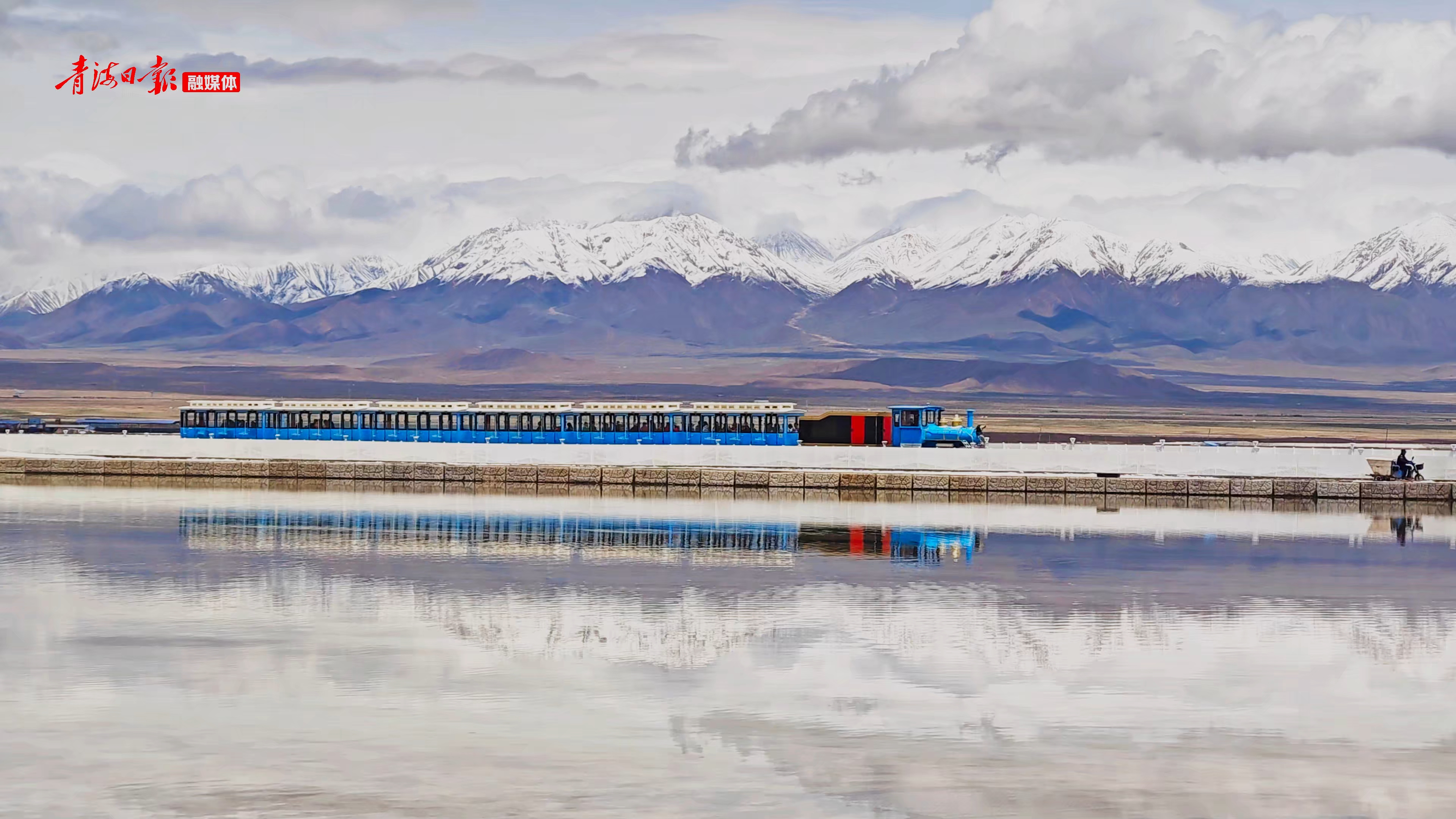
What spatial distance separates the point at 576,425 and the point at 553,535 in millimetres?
31538

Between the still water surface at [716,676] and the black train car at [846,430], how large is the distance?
30.2 metres

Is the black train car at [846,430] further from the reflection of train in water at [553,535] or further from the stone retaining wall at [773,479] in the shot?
the reflection of train in water at [553,535]

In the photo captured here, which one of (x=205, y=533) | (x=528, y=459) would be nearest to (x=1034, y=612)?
(x=205, y=533)

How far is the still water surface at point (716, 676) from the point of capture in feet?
66.2

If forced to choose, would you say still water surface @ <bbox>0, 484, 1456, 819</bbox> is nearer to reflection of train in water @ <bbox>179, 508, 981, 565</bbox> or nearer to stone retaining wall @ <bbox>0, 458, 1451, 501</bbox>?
reflection of train in water @ <bbox>179, 508, 981, 565</bbox>

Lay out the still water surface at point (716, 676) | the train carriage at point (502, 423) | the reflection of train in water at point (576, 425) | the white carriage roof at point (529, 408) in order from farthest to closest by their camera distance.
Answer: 1. the white carriage roof at point (529, 408)
2. the train carriage at point (502, 423)
3. the reflection of train in water at point (576, 425)
4. the still water surface at point (716, 676)

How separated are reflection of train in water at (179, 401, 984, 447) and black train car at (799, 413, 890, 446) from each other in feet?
0.12

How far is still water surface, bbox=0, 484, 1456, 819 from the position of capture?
20.2 m

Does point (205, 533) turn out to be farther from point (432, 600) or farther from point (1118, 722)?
point (1118, 722)

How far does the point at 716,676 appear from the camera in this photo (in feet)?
88.5

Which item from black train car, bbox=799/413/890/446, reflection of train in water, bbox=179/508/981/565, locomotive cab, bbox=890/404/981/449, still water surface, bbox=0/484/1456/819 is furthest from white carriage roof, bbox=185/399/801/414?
still water surface, bbox=0/484/1456/819

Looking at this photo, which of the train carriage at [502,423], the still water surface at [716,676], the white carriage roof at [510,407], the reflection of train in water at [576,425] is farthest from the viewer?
the white carriage roof at [510,407]

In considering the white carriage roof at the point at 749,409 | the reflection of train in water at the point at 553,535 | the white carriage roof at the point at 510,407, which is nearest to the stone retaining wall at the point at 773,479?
the white carriage roof at the point at 510,407

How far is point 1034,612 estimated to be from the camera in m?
34.7
